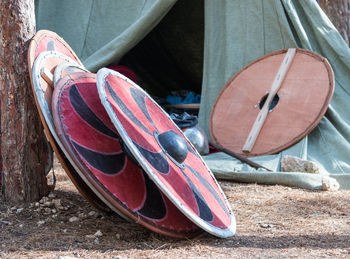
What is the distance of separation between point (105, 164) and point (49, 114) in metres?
0.35

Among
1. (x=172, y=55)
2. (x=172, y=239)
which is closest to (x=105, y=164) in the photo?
(x=172, y=239)

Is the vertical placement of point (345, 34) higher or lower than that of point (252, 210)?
higher

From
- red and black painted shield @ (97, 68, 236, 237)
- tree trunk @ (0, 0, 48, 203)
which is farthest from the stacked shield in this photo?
tree trunk @ (0, 0, 48, 203)

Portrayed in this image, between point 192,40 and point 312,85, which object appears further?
point 192,40

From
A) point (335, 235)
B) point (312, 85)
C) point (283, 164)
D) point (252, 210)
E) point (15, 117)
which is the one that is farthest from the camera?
point (312, 85)

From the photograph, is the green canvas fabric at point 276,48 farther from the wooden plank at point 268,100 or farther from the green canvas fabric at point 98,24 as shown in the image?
the green canvas fabric at point 98,24

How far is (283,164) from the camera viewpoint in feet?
11.8

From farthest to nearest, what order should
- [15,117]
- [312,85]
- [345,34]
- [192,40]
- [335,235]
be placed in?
1. [192,40]
2. [345,34]
3. [312,85]
4. [15,117]
5. [335,235]

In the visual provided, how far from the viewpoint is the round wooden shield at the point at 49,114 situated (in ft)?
7.20

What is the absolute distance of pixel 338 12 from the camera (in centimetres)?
486

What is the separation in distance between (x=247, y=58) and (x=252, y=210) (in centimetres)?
218

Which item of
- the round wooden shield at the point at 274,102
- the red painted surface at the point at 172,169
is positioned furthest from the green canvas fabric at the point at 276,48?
the red painted surface at the point at 172,169

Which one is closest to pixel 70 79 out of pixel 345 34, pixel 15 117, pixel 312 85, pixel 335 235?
pixel 15 117

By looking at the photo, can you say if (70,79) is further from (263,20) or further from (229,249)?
(263,20)
